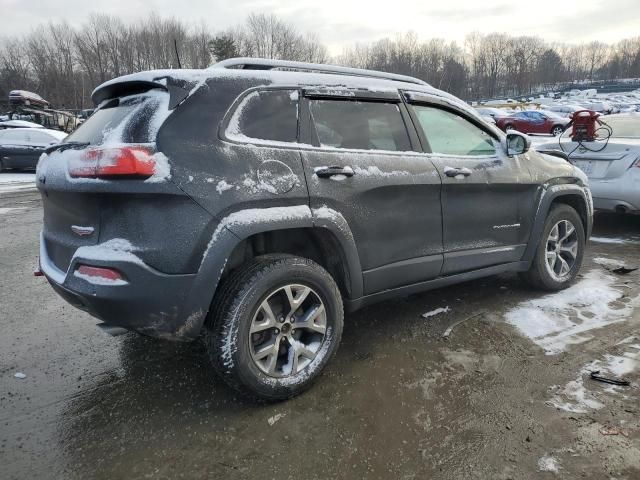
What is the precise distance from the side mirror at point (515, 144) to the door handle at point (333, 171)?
1.70m

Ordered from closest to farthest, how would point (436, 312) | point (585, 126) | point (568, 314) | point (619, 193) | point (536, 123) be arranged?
point (568, 314) → point (436, 312) → point (619, 193) → point (585, 126) → point (536, 123)

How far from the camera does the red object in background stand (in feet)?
20.5

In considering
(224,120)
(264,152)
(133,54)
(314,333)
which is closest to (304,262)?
(314,333)

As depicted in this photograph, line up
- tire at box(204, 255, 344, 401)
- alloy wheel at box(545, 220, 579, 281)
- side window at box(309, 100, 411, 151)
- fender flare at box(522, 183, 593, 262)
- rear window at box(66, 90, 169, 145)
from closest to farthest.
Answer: rear window at box(66, 90, 169, 145) → tire at box(204, 255, 344, 401) → side window at box(309, 100, 411, 151) → fender flare at box(522, 183, 593, 262) → alloy wheel at box(545, 220, 579, 281)

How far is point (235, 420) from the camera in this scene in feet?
8.30

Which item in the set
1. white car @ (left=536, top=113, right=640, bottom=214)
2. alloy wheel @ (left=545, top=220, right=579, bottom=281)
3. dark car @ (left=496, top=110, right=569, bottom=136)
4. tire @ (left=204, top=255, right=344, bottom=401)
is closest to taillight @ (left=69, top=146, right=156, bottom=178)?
tire @ (left=204, top=255, right=344, bottom=401)

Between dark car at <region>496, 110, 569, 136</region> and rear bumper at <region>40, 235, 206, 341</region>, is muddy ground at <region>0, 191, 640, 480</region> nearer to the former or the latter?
rear bumper at <region>40, 235, 206, 341</region>

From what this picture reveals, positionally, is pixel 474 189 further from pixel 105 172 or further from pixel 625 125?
pixel 625 125

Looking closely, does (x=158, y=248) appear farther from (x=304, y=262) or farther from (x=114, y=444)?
(x=114, y=444)

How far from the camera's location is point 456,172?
3420 millimetres

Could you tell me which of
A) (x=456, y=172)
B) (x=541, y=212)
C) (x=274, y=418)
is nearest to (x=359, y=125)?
(x=456, y=172)

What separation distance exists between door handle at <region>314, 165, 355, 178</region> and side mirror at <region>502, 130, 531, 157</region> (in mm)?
1698

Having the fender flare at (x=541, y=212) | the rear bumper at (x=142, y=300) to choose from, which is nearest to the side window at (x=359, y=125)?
the rear bumper at (x=142, y=300)

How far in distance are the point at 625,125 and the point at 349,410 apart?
6.29m
